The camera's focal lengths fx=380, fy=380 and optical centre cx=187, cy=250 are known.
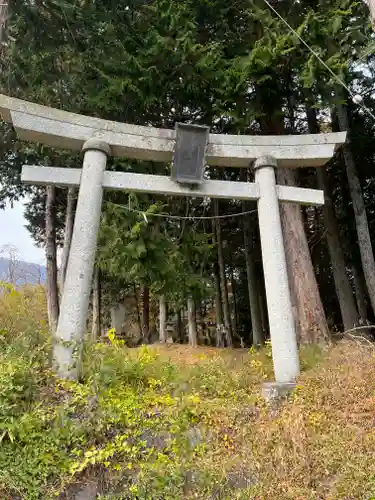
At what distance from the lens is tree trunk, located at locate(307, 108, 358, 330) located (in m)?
9.45

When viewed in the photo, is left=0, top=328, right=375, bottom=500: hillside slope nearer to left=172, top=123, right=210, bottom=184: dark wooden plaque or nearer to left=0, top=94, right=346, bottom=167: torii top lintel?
left=172, top=123, right=210, bottom=184: dark wooden plaque

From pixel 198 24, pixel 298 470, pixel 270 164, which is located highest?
pixel 198 24

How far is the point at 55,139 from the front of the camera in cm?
445

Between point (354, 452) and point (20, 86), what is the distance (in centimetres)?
871

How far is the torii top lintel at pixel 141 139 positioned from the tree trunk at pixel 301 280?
2.27 meters

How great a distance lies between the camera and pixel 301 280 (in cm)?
695

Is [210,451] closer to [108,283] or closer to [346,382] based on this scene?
[346,382]

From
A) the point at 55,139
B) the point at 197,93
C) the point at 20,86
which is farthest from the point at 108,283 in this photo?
the point at 55,139

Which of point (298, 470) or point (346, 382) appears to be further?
point (346, 382)

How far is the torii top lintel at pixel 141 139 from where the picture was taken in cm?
432

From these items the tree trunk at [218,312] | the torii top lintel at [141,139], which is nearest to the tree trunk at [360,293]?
the tree trunk at [218,312]

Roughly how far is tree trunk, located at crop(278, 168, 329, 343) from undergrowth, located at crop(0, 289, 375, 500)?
9.20 feet

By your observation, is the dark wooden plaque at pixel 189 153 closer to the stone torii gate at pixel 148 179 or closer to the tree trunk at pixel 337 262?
the stone torii gate at pixel 148 179

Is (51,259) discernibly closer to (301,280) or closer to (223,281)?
(223,281)
